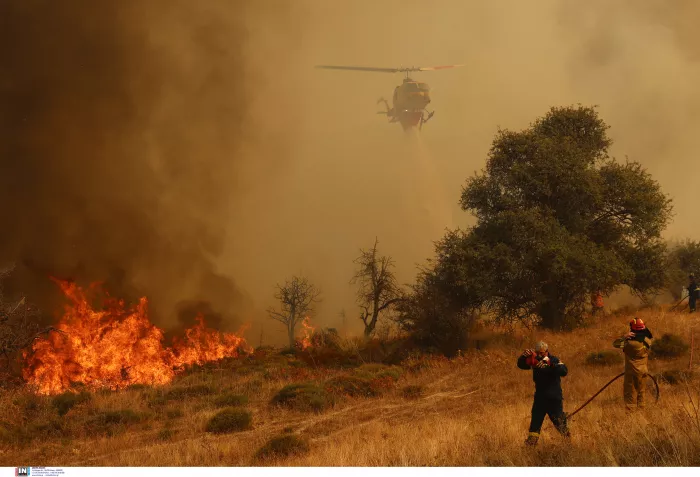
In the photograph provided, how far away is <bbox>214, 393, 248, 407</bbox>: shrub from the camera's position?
74.3 feet

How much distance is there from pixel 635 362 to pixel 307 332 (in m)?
37.8

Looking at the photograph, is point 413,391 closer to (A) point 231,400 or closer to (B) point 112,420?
(A) point 231,400

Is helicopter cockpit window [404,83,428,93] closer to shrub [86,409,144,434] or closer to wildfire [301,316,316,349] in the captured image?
wildfire [301,316,316,349]

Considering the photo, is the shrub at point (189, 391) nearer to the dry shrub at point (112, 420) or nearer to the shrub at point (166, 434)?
the dry shrub at point (112, 420)

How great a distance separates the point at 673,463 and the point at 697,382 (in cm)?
1069

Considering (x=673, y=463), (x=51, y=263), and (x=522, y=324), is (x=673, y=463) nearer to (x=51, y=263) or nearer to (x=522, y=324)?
(x=522, y=324)

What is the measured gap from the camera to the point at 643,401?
45.0 feet

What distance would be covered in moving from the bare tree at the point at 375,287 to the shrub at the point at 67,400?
2196 cm

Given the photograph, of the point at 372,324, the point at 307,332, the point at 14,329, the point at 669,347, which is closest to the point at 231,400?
the point at 14,329

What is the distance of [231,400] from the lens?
2283cm

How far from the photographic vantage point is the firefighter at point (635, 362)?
43.9ft

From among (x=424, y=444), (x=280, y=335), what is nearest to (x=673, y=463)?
(x=424, y=444)

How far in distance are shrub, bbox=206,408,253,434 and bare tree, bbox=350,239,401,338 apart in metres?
23.7

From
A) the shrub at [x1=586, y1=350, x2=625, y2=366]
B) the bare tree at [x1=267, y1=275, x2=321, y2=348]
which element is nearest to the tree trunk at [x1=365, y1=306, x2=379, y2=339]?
the bare tree at [x1=267, y1=275, x2=321, y2=348]
